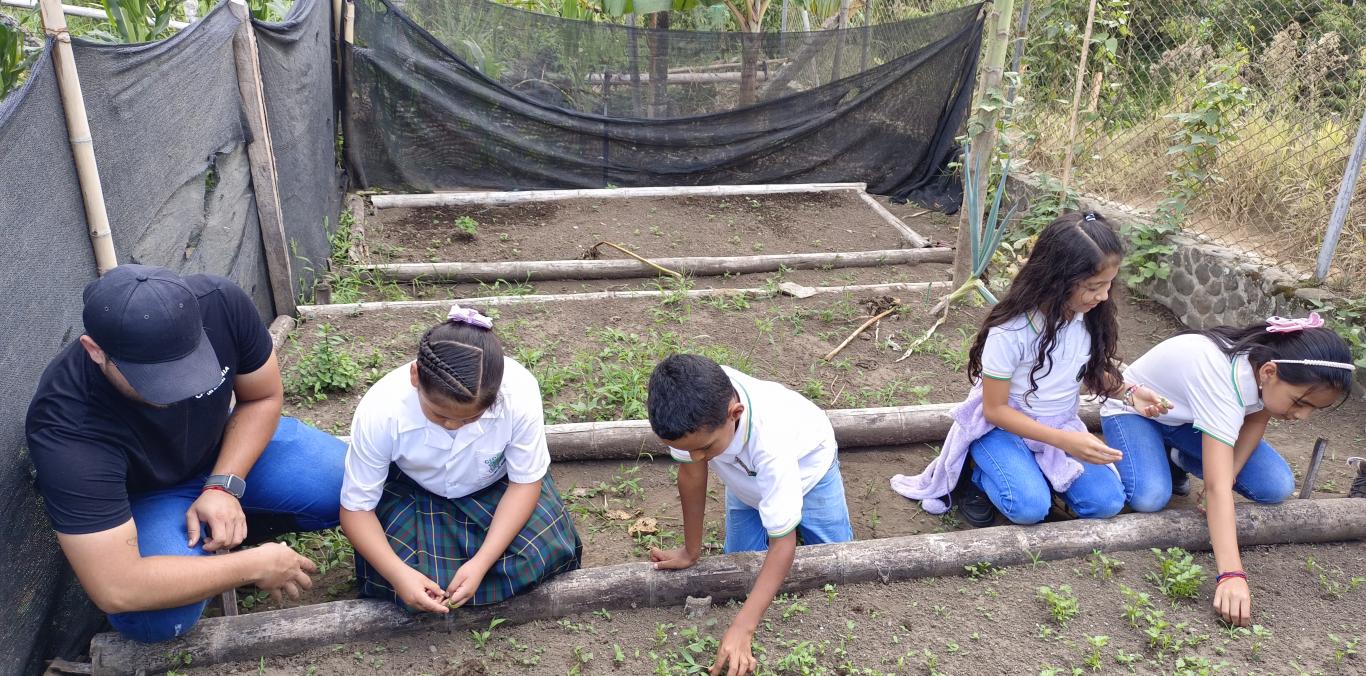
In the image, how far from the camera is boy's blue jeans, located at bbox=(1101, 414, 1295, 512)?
9.54 ft

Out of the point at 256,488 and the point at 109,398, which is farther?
the point at 256,488

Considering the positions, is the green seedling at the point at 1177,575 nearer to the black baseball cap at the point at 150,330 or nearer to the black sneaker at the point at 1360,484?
the black sneaker at the point at 1360,484

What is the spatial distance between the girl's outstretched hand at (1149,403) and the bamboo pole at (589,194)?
14.6 feet

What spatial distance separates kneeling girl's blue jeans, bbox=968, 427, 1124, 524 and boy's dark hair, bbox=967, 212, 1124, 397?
0.23 meters

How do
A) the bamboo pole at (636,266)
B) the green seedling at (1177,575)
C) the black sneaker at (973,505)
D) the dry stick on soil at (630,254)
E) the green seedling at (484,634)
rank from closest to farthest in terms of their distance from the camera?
1. the green seedling at (484,634)
2. the green seedling at (1177,575)
3. the black sneaker at (973,505)
4. the bamboo pole at (636,266)
5. the dry stick on soil at (630,254)

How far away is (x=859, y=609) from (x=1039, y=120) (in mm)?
5327

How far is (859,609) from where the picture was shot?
253 cm

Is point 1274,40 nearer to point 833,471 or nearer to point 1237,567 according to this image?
point 1237,567

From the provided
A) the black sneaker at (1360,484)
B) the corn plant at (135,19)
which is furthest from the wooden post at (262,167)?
the black sneaker at (1360,484)

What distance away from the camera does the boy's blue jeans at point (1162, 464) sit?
2908 millimetres

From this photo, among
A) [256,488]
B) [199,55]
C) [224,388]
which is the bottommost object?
[256,488]

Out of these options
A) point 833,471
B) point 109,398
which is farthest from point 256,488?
point 833,471

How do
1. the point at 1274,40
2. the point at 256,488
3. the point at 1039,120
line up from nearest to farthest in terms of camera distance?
the point at 256,488, the point at 1274,40, the point at 1039,120

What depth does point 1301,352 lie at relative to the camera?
2559 mm
